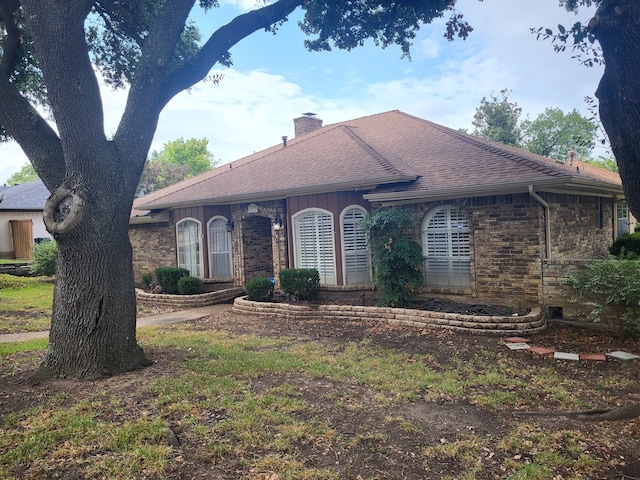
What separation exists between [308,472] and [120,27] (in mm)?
9181

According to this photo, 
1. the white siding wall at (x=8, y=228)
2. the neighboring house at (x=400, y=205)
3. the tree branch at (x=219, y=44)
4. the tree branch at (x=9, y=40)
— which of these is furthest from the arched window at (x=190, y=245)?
the white siding wall at (x=8, y=228)

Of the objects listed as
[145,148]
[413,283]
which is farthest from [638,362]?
[145,148]

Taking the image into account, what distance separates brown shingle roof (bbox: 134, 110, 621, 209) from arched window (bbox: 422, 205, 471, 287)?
0.83 meters

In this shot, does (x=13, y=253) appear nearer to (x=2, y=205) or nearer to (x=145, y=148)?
(x=2, y=205)

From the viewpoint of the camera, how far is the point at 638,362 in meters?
6.25

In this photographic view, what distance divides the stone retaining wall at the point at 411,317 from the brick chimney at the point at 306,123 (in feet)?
30.9

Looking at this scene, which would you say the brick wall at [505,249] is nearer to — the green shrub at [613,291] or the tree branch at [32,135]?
the green shrub at [613,291]

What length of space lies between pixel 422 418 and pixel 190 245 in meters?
11.7

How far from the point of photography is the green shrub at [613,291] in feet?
23.7

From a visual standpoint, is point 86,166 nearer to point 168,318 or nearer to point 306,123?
point 168,318

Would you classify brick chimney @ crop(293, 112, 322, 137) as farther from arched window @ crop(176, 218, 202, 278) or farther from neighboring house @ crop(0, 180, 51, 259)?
neighboring house @ crop(0, 180, 51, 259)

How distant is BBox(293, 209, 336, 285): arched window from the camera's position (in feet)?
37.9

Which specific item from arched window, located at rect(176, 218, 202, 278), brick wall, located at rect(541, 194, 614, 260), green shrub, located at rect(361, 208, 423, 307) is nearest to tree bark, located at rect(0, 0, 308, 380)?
green shrub, located at rect(361, 208, 423, 307)

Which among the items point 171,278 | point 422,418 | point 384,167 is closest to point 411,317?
point 384,167
